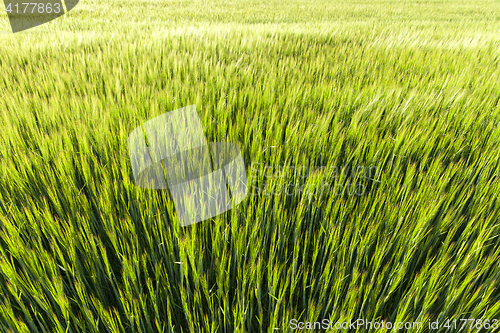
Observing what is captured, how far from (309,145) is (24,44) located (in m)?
2.50

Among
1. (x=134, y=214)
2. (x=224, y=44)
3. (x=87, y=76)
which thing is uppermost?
(x=224, y=44)

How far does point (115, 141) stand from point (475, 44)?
3.14 m

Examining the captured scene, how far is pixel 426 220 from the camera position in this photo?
Result: 59 centimetres

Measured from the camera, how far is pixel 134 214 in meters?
0.70

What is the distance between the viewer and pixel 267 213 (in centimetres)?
68

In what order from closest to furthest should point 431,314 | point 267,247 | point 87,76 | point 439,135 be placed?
point 431,314 → point 267,247 → point 439,135 → point 87,76

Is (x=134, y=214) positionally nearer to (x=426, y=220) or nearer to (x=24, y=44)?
(x=426, y=220)

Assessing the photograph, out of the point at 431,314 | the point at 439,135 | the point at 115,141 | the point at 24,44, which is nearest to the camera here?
the point at 431,314

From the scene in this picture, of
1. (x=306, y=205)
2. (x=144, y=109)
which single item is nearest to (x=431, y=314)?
(x=306, y=205)

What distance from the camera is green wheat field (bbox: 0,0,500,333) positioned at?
0.52m

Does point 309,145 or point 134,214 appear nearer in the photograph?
point 134,214

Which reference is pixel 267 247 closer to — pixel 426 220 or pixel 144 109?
pixel 426 220

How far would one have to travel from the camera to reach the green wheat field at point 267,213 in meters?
0.52

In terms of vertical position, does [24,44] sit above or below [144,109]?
above
